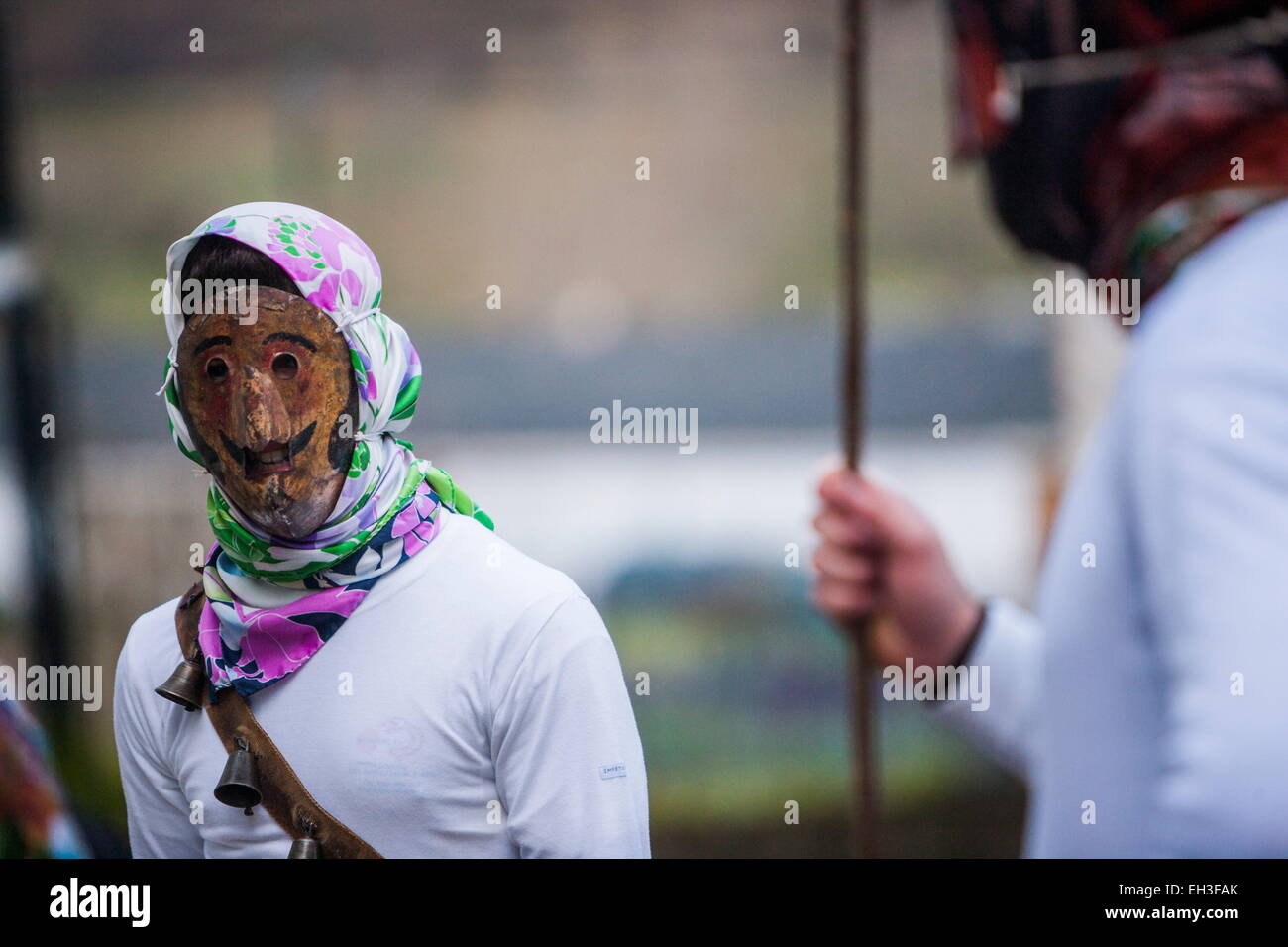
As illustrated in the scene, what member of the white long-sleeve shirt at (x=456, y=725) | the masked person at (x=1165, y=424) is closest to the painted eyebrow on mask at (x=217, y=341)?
the white long-sleeve shirt at (x=456, y=725)

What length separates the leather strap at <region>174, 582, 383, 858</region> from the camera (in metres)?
1.14

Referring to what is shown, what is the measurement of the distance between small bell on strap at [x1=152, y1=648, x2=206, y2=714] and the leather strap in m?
0.01

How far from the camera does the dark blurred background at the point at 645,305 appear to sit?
7.48ft

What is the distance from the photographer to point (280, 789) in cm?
114

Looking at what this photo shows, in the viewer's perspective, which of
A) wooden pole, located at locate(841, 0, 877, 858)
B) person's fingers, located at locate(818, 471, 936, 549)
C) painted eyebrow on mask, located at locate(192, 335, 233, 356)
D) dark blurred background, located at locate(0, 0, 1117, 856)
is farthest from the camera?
dark blurred background, located at locate(0, 0, 1117, 856)

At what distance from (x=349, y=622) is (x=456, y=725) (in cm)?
13

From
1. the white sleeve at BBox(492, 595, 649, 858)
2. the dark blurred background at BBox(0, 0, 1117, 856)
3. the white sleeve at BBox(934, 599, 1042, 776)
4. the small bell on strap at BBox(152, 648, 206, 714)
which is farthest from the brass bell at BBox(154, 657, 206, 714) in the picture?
the white sleeve at BBox(934, 599, 1042, 776)

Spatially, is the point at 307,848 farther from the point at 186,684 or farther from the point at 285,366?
the point at 285,366

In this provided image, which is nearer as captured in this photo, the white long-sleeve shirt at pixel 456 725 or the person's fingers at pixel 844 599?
the white long-sleeve shirt at pixel 456 725

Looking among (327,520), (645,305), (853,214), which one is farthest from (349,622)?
(645,305)

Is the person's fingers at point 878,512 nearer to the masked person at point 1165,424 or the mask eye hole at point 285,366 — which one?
the masked person at point 1165,424

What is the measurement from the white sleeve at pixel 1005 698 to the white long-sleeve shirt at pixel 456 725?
0.58m

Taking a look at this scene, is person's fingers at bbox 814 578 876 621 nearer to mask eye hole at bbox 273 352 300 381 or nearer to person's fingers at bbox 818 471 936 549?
person's fingers at bbox 818 471 936 549
